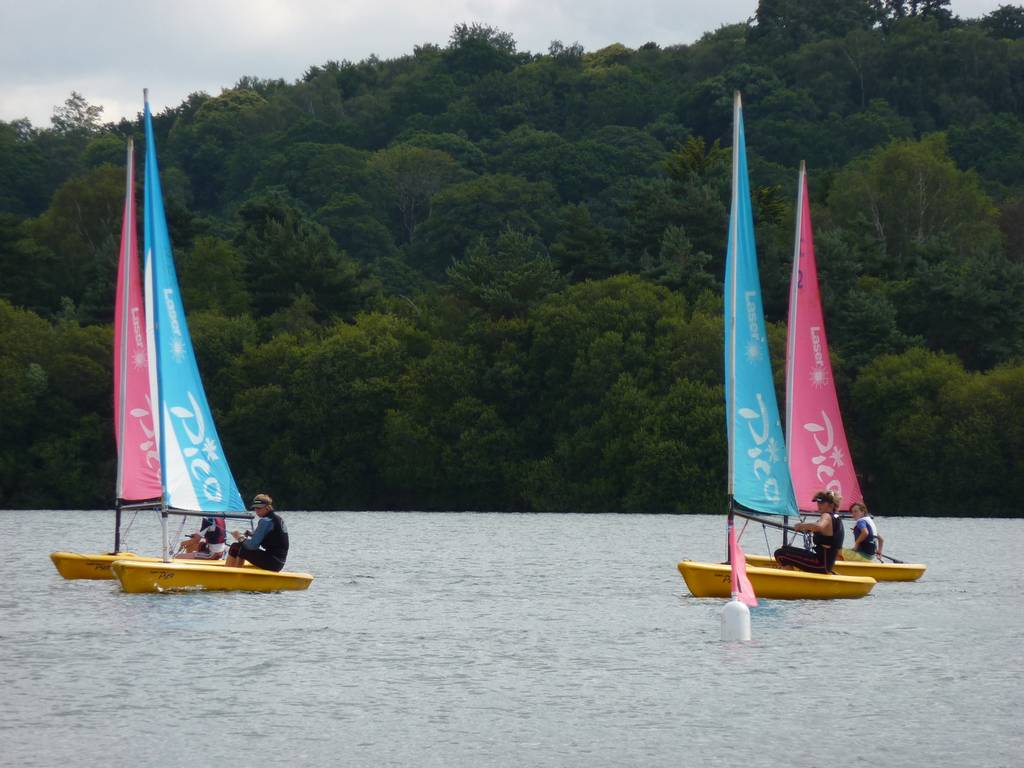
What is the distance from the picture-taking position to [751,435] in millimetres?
32188

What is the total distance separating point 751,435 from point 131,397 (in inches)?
446

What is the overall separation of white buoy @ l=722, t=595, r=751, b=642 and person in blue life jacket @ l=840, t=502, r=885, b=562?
829 cm

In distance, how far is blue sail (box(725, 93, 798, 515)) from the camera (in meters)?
31.3

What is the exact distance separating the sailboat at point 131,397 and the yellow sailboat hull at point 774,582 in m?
9.72

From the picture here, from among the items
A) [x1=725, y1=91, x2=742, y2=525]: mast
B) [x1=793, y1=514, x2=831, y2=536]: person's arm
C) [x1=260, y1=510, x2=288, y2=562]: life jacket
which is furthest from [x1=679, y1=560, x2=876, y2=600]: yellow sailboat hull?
[x1=260, y1=510, x2=288, y2=562]: life jacket

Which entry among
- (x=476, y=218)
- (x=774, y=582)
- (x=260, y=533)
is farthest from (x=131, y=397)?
(x=476, y=218)

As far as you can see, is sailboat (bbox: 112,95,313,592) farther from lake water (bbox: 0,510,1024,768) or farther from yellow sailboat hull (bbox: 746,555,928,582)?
yellow sailboat hull (bbox: 746,555,928,582)

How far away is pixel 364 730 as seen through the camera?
71.5ft

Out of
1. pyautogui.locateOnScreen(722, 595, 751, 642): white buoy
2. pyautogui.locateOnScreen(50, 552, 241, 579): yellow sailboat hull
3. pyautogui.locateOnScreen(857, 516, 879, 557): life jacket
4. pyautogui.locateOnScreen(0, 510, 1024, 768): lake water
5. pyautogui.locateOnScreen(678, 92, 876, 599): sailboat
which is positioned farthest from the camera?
pyautogui.locateOnScreen(857, 516, 879, 557): life jacket

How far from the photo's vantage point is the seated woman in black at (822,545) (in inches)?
1288

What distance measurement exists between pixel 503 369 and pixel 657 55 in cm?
10806

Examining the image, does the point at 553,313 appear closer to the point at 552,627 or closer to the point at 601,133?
the point at 552,627

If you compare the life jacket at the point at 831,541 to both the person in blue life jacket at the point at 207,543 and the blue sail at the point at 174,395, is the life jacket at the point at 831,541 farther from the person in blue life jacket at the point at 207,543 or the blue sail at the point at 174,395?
the person in blue life jacket at the point at 207,543

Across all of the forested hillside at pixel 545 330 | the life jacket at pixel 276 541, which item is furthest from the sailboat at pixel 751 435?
the forested hillside at pixel 545 330
